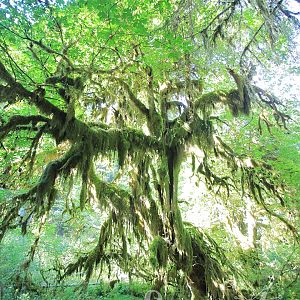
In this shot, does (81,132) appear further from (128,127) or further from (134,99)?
(134,99)

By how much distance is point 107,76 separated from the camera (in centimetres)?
637

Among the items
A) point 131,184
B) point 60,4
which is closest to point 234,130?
point 131,184

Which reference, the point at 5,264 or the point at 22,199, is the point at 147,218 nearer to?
the point at 22,199

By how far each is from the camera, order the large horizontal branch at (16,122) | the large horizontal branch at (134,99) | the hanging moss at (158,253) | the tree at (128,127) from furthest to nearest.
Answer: the large horizontal branch at (134,99)
the hanging moss at (158,253)
the tree at (128,127)
the large horizontal branch at (16,122)

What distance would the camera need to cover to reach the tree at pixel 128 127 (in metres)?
4.85

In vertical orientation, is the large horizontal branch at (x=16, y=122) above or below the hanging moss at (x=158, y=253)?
above

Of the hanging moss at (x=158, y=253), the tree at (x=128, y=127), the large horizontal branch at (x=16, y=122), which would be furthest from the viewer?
the hanging moss at (x=158, y=253)

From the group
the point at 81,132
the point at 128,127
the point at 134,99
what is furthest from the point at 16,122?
the point at 134,99

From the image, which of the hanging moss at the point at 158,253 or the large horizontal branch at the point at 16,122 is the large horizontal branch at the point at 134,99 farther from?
the hanging moss at the point at 158,253

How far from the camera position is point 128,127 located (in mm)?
6117

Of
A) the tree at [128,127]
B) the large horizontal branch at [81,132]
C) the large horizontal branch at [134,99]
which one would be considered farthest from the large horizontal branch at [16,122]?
the large horizontal branch at [134,99]

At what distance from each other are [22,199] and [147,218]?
225 cm

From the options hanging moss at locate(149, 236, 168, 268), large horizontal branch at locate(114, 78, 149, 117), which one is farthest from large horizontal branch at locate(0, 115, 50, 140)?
hanging moss at locate(149, 236, 168, 268)

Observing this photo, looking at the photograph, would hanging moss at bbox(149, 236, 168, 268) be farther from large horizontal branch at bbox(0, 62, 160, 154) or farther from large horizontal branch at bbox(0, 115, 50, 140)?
large horizontal branch at bbox(0, 115, 50, 140)
